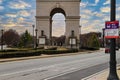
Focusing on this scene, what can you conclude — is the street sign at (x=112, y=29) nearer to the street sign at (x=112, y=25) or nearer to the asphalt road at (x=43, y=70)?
the street sign at (x=112, y=25)

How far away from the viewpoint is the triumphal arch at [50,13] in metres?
79.5

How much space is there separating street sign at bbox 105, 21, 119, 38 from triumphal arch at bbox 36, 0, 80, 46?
65462mm

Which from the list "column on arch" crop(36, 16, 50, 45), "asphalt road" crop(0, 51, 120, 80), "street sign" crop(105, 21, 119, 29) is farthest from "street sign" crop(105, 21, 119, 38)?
"column on arch" crop(36, 16, 50, 45)

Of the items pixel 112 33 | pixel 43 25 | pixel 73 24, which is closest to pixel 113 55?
pixel 112 33

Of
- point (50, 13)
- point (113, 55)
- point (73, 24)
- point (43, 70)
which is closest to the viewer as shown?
point (113, 55)

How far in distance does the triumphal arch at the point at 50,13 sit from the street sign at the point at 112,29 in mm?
65462

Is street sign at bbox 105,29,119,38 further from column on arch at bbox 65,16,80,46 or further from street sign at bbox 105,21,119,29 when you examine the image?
column on arch at bbox 65,16,80,46

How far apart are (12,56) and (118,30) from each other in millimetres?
28820

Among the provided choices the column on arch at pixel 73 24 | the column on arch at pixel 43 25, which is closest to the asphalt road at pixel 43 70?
the column on arch at pixel 73 24

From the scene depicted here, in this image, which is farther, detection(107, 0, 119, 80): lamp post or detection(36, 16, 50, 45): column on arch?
detection(36, 16, 50, 45): column on arch

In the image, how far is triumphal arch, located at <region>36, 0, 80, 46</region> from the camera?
79.5 metres

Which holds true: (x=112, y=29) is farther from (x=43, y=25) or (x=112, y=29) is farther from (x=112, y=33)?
(x=43, y=25)

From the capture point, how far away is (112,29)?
12773 mm

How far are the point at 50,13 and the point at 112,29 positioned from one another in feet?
228
